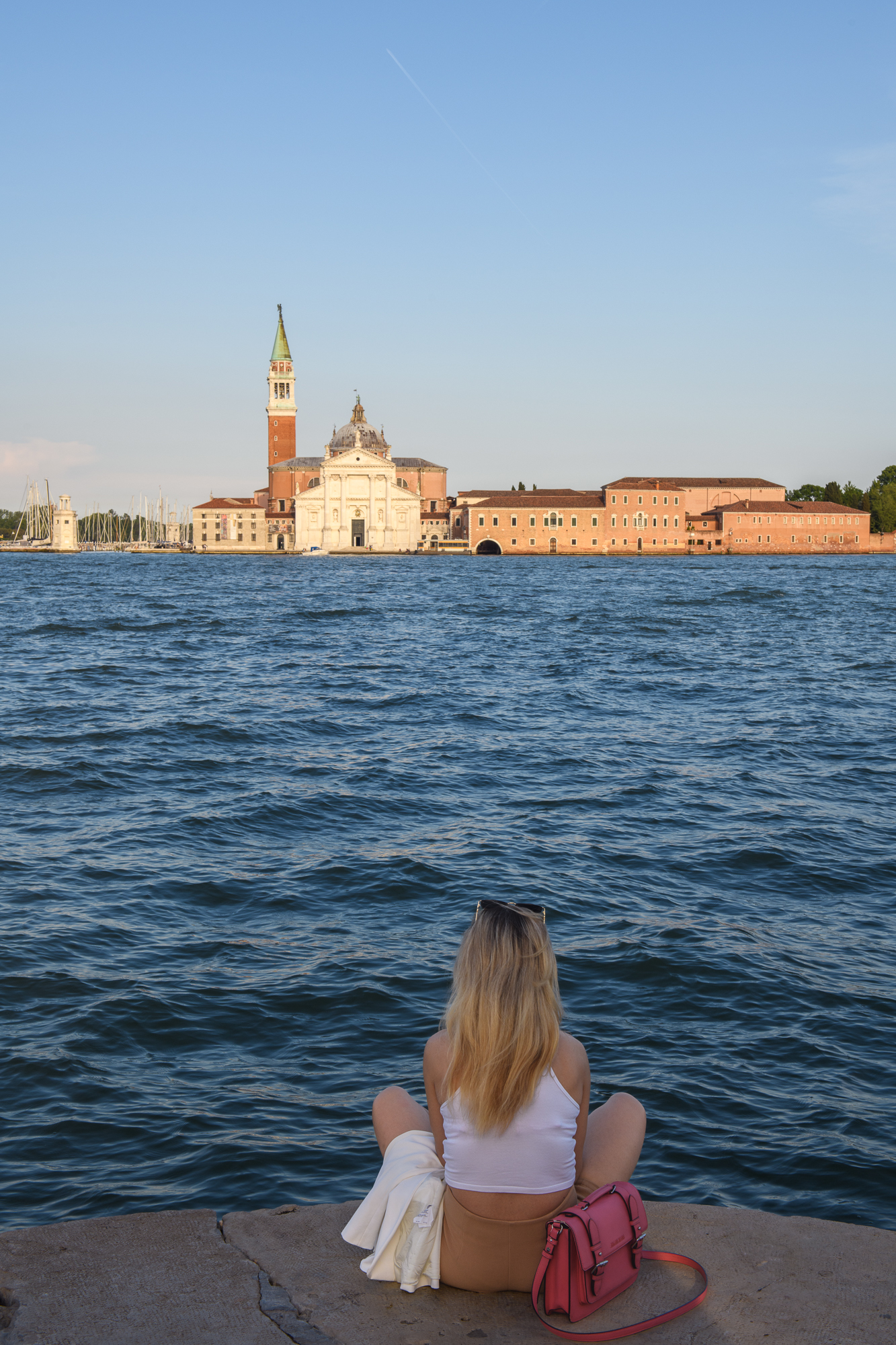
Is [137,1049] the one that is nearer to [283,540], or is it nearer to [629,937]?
[629,937]

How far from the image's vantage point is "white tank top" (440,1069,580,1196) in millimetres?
2725

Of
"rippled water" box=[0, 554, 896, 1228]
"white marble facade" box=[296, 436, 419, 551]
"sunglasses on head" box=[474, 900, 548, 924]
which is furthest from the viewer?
"white marble facade" box=[296, 436, 419, 551]

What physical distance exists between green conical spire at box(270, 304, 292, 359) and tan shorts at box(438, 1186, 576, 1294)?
116m

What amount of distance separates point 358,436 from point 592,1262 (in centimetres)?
11262

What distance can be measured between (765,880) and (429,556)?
97.1 metres

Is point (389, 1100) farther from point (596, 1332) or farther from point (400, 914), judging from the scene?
point (400, 914)

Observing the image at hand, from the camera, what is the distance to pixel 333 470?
4013 inches

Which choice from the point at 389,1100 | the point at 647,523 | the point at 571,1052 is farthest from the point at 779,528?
the point at 571,1052

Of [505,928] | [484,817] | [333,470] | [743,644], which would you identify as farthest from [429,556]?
[505,928]

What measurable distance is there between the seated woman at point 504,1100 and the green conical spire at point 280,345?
11593 cm

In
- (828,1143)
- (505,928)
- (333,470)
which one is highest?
(333,470)

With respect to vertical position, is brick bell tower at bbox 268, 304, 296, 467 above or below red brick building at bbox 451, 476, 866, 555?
above

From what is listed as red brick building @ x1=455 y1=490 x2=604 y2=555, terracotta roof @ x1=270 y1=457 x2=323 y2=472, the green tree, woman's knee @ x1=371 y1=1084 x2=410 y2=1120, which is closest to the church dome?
terracotta roof @ x1=270 y1=457 x2=323 y2=472

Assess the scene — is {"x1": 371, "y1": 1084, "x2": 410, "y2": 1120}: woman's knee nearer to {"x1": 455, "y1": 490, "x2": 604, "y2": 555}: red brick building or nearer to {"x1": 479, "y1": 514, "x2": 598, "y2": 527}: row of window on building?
{"x1": 455, "y1": 490, "x2": 604, "y2": 555}: red brick building
